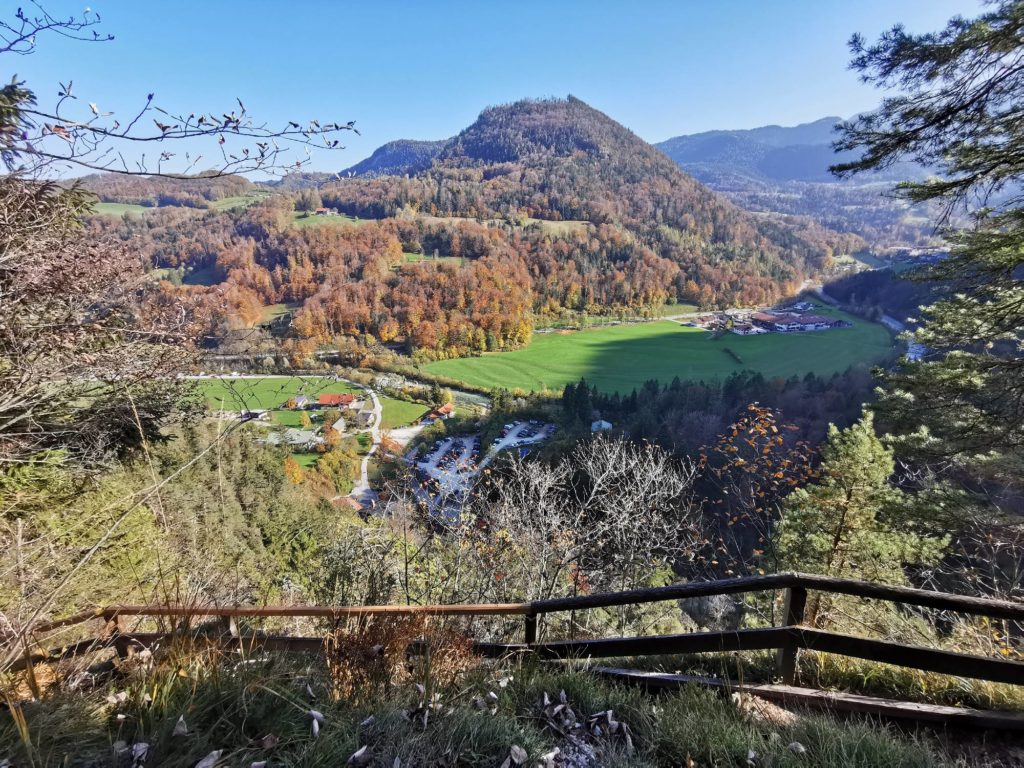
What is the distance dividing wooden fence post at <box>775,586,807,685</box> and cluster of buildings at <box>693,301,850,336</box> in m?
64.5

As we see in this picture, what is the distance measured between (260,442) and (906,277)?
62.6ft

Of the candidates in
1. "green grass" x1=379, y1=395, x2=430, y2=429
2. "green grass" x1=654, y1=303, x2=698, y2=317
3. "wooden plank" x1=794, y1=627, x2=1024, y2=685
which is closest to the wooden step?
"wooden plank" x1=794, y1=627, x2=1024, y2=685

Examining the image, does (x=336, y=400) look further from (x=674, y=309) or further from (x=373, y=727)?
(x=674, y=309)

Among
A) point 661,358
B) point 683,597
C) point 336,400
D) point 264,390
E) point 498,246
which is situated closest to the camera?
point 683,597

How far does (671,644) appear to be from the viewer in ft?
8.55

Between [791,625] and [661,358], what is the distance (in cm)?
5309

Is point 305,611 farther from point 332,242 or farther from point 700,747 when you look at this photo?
point 332,242

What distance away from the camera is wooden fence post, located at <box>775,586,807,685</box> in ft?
7.88

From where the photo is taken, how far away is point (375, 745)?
182 centimetres

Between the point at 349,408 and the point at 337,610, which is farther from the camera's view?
the point at 349,408

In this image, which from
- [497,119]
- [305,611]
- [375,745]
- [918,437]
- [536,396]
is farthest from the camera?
[497,119]

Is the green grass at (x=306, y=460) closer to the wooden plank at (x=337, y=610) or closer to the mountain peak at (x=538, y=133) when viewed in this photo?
the wooden plank at (x=337, y=610)

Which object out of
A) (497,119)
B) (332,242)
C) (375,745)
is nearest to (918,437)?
(375,745)

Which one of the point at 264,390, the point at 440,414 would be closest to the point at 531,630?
the point at 264,390
